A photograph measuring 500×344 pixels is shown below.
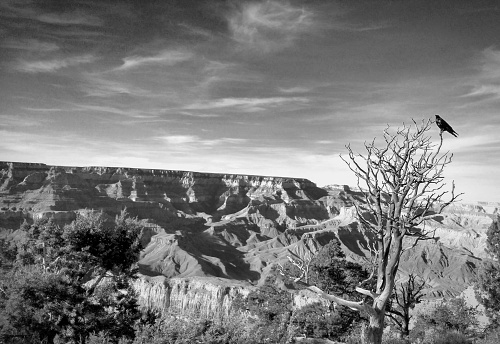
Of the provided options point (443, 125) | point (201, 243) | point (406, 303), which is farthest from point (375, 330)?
point (201, 243)

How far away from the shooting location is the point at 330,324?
2344 cm

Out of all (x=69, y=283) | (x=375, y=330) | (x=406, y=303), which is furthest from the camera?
(x=69, y=283)

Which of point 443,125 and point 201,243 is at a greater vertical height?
point 443,125

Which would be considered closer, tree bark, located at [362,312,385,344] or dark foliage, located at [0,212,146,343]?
tree bark, located at [362,312,385,344]

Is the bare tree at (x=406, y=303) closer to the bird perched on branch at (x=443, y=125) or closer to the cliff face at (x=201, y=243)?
the bird perched on branch at (x=443, y=125)

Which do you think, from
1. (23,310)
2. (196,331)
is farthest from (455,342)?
(23,310)

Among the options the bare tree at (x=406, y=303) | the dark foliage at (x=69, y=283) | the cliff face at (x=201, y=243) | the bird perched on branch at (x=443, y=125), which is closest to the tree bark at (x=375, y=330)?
the bare tree at (x=406, y=303)

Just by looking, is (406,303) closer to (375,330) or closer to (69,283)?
(375,330)

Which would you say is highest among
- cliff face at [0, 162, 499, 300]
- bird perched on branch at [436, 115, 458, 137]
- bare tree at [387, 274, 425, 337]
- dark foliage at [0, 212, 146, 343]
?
bird perched on branch at [436, 115, 458, 137]

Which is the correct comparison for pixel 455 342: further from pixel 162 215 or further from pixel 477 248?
pixel 477 248

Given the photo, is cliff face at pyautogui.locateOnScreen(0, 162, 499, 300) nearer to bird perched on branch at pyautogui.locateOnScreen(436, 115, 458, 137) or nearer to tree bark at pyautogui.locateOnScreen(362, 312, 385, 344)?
tree bark at pyautogui.locateOnScreen(362, 312, 385, 344)

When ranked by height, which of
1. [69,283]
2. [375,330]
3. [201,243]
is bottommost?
[201,243]

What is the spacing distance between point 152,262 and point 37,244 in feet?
369

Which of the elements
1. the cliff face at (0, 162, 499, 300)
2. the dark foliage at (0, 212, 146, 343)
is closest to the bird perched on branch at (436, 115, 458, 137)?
the dark foliage at (0, 212, 146, 343)
